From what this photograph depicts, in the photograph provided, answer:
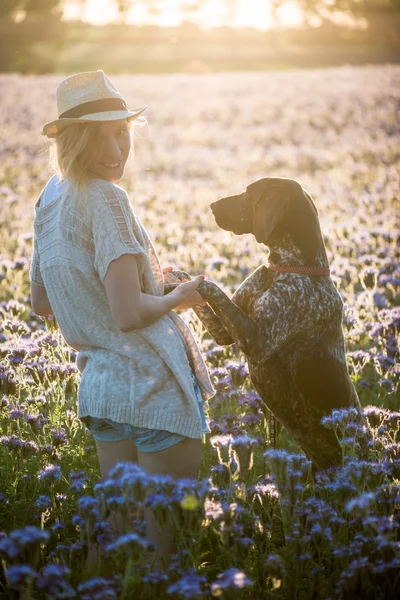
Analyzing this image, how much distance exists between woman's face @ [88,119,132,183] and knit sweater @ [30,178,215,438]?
5.9 inches

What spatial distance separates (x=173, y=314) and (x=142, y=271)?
0.38 metres

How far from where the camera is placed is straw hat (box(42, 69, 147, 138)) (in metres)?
3.60

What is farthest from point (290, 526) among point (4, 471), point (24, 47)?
point (24, 47)

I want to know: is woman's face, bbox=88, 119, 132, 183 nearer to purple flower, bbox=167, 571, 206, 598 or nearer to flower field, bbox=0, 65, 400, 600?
flower field, bbox=0, 65, 400, 600

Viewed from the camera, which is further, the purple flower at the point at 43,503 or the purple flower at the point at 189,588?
the purple flower at the point at 43,503

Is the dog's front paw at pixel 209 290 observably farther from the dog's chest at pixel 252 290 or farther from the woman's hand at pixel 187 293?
the woman's hand at pixel 187 293

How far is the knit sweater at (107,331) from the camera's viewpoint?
3.52 m

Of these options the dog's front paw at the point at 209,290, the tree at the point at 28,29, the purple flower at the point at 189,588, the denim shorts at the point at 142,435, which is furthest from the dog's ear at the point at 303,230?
the tree at the point at 28,29

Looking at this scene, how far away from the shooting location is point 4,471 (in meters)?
4.77

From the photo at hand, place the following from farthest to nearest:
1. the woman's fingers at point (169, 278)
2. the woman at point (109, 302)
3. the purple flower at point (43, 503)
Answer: the woman's fingers at point (169, 278) → the purple flower at point (43, 503) → the woman at point (109, 302)

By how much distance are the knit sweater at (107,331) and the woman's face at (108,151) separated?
15 cm

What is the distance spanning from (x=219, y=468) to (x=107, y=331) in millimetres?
894

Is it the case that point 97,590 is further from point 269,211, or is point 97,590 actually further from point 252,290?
point 269,211

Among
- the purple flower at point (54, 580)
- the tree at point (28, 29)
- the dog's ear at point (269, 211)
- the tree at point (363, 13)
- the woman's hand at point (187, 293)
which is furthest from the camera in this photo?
the tree at point (363, 13)
